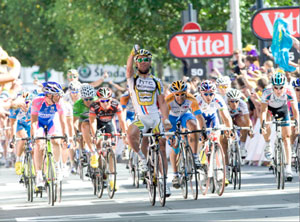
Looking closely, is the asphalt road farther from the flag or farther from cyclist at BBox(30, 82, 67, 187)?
the flag

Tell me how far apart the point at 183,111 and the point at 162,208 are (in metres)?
2.63

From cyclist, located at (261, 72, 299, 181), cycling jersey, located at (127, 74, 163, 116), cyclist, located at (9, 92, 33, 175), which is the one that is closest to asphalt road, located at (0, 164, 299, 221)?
cyclist, located at (261, 72, 299, 181)

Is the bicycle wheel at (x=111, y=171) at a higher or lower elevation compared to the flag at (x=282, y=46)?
lower

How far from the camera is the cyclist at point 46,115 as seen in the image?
55.1 ft

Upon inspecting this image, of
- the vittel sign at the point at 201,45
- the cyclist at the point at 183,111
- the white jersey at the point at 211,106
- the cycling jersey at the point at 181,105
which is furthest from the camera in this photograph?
the vittel sign at the point at 201,45

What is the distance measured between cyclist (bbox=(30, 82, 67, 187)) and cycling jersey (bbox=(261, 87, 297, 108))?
11.2ft

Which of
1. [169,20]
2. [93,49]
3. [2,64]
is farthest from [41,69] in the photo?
[2,64]

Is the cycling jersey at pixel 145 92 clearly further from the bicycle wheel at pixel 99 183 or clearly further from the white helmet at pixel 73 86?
the white helmet at pixel 73 86

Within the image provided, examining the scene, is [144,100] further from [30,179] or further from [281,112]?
[281,112]

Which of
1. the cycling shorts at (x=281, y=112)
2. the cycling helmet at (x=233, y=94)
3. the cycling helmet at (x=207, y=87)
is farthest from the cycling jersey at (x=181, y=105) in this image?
the cycling helmet at (x=233, y=94)

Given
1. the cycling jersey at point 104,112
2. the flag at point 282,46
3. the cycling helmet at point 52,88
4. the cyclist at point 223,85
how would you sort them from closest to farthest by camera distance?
the cycling helmet at point 52,88 < the cycling jersey at point 104,112 < the flag at point 282,46 < the cyclist at point 223,85

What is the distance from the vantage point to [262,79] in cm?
2195

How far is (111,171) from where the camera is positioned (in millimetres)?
16969

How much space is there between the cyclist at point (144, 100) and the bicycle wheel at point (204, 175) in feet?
3.61
